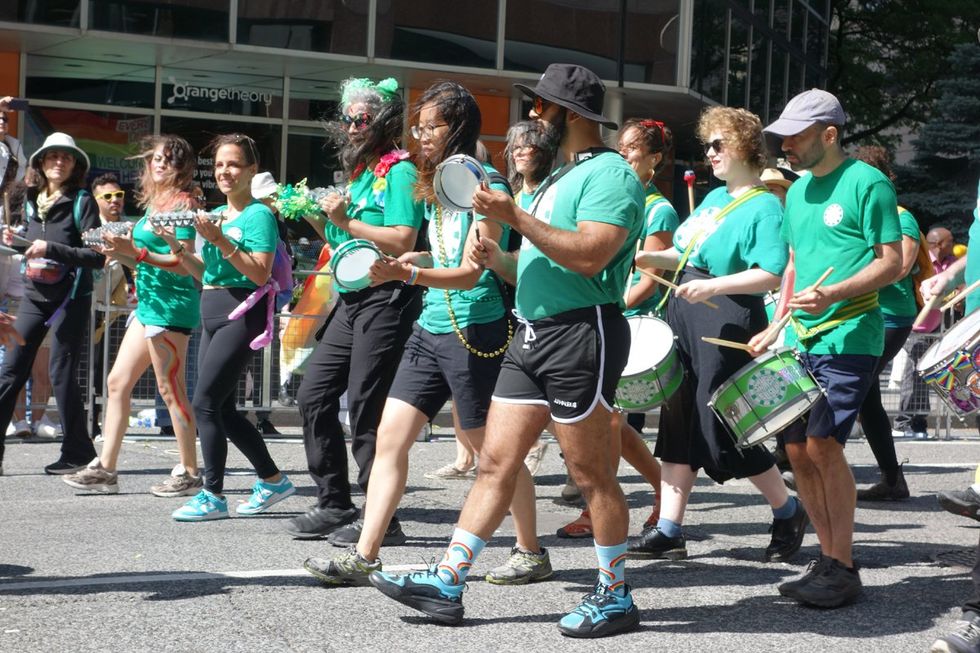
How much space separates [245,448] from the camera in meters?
7.36

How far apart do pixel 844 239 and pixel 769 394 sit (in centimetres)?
66

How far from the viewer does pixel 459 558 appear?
496 cm

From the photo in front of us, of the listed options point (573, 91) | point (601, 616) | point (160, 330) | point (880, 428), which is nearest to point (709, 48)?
point (880, 428)

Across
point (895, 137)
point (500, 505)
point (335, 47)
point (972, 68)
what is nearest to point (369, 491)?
point (500, 505)

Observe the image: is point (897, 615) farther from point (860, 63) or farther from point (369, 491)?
point (860, 63)

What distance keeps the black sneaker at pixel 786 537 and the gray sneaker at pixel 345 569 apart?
1953 millimetres

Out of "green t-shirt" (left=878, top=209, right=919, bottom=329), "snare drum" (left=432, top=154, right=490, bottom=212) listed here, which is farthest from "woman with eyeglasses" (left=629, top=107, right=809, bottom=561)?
"green t-shirt" (left=878, top=209, right=919, bottom=329)

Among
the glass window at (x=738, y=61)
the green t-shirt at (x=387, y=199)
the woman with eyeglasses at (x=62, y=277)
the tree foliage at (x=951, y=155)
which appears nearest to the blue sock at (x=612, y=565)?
the green t-shirt at (x=387, y=199)

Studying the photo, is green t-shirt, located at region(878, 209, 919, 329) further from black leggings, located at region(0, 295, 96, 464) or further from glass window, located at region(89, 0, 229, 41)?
glass window, located at region(89, 0, 229, 41)

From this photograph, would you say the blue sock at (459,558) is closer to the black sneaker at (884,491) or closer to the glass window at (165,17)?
the black sneaker at (884,491)

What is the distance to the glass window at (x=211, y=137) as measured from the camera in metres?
18.7

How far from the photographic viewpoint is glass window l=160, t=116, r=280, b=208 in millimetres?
18734

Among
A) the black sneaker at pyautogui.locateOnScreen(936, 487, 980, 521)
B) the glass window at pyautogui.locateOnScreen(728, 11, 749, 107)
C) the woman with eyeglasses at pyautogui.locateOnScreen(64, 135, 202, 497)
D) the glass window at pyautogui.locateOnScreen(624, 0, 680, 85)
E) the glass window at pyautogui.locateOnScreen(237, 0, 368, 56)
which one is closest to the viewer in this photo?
the black sneaker at pyautogui.locateOnScreen(936, 487, 980, 521)

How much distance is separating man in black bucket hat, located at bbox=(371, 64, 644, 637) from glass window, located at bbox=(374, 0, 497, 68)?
564 inches
